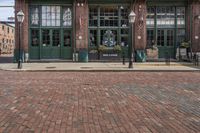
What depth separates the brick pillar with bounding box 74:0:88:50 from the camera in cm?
3362

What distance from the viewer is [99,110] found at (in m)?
9.66

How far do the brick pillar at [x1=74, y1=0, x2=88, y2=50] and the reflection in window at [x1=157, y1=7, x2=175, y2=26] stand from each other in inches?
259

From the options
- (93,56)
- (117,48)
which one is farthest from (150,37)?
(93,56)

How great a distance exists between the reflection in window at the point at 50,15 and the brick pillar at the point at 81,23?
1863 mm

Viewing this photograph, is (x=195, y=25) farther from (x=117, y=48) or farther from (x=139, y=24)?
(x=117, y=48)

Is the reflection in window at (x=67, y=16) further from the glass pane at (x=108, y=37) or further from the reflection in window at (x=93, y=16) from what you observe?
the glass pane at (x=108, y=37)

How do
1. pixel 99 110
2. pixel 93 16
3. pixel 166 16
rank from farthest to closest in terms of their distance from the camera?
pixel 166 16, pixel 93 16, pixel 99 110

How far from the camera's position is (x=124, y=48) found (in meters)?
34.8

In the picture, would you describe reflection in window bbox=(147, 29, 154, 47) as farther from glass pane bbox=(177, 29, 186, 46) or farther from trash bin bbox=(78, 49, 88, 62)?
trash bin bbox=(78, 49, 88, 62)

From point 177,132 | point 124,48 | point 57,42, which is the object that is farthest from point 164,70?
point 177,132

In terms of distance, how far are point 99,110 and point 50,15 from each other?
84.4 feet

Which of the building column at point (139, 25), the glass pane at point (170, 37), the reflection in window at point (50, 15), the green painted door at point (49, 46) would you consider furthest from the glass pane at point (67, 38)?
the glass pane at point (170, 37)

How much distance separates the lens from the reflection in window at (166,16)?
1375 inches

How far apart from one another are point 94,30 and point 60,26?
9.74ft
